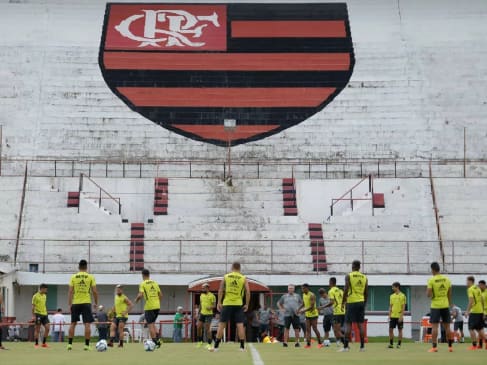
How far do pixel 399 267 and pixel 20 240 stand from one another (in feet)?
39.3

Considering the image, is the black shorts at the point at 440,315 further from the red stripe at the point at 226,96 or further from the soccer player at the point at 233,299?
the red stripe at the point at 226,96

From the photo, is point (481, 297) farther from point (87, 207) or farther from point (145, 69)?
point (145, 69)

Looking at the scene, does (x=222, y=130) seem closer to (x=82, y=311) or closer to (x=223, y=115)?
(x=223, y=115)

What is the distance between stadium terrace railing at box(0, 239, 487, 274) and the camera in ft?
118

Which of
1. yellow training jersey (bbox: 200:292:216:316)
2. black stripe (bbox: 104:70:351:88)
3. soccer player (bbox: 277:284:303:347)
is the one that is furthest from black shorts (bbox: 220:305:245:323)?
black stripe (bbox: 104:70:351:88)

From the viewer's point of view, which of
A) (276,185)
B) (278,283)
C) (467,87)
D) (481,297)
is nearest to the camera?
(481,297)

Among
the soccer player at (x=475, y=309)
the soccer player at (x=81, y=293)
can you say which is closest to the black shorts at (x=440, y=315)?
the soccer player at (x=475, y=309)

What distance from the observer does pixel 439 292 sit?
21.1 meters

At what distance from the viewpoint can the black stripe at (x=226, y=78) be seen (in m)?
46.9

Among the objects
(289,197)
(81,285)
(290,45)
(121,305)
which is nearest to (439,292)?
(81,285)

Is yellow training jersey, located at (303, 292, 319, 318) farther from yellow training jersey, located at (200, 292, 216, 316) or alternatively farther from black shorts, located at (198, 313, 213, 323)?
black shorts, located at (198, 313, 213, 323)

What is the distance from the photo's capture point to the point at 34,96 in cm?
4628

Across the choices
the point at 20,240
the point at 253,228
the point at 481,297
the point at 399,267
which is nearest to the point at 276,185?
the point at 253,228

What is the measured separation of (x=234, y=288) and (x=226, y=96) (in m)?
26.5
